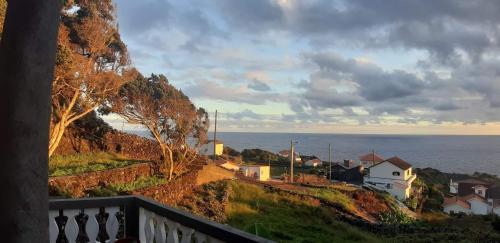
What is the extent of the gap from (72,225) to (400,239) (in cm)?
1896

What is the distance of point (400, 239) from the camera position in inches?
811

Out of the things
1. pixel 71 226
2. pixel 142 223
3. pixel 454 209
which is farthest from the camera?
pixel 454 209

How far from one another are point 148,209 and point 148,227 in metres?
0.15

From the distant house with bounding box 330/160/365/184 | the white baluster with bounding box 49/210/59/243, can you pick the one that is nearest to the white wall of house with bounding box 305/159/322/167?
the distant house with bounding box 330/160/365/184

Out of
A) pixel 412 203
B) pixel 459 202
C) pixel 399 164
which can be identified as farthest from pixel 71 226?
pixel 399 164

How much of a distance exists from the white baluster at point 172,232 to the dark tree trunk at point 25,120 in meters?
1.55

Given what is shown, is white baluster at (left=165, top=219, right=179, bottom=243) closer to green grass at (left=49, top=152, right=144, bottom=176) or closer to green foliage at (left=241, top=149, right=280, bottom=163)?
green grass at (left=49, top=152, right=144, bottom=176)

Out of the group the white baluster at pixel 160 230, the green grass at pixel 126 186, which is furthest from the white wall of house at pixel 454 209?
the white baluster at pixel 160 230

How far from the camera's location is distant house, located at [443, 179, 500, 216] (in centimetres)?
4831

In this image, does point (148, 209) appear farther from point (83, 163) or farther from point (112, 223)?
point (83, 163)

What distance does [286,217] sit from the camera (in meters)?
24.4

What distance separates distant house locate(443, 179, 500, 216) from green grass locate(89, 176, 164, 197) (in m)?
35.9

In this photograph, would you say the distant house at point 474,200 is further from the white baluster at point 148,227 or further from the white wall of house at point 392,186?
the white baluster at point 148,227

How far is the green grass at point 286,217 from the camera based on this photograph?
64.3ft
